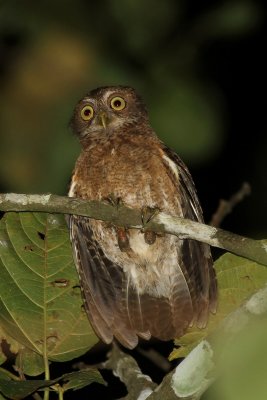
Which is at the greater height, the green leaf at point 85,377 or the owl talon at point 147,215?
the owl talon at point 147,215

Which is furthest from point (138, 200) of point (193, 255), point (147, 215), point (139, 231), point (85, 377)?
point (85, 377)

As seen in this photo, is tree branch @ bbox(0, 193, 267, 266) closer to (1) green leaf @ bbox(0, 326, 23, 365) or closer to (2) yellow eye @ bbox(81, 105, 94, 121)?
(1) green leaf @ bbox(0, 326, 23, 365)

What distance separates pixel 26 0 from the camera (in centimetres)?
266

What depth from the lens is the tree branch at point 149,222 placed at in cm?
251

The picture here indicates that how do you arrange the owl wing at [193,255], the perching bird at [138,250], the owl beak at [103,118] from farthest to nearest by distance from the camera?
the owl beak at [103,118] → the perching bird at [138,250] → the owl wing at [193,255]

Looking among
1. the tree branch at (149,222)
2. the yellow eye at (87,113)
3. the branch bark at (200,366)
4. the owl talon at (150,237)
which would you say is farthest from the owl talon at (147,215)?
the yellow eye at (87,113)

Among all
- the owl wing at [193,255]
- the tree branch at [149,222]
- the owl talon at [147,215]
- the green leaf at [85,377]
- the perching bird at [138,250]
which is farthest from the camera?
the perching bird at [138,250]

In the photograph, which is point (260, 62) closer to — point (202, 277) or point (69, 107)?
point (202, 277)

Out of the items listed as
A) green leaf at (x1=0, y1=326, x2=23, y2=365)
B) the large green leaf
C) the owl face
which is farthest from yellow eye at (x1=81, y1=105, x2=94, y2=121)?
green leaf at (x1=0, y1=326, x2=23, y2=365)

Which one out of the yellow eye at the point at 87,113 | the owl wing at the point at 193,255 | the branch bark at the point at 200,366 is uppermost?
the yellow eye at the point at 87,113

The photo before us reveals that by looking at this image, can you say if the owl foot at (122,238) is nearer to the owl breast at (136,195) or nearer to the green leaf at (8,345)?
the owl breast at (136,195)

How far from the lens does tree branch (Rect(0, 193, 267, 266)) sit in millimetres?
2510

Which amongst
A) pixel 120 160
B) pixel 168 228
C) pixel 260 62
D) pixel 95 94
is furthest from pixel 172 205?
pixel 260 62

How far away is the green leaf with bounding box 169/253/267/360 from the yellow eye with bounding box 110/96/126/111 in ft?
6.72
